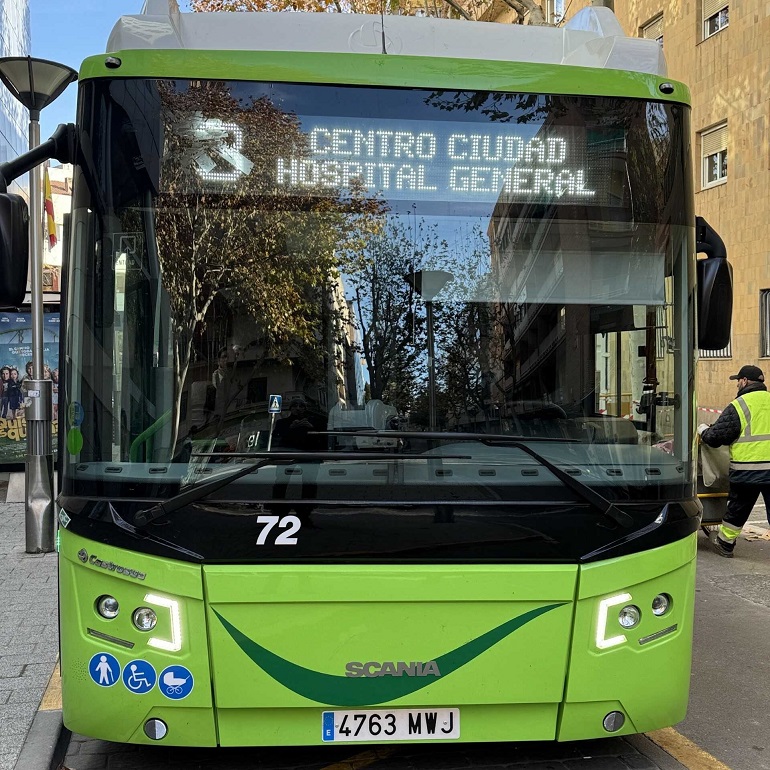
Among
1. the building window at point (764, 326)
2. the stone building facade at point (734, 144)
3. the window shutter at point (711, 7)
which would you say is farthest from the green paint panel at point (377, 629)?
the window shutter at point (711, 7)

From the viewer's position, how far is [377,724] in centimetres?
346

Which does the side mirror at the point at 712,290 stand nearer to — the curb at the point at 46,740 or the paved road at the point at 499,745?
the paved road at the point at 499,745

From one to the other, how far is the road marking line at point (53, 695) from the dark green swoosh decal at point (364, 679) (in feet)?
5.50

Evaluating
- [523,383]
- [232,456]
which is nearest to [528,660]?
[523,383]

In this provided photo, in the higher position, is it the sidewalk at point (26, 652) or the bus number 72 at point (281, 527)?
the bus number 72 at point (281, 527)

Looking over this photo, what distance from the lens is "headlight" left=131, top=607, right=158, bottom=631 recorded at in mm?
3396

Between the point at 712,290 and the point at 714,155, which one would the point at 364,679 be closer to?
the point at 712,290

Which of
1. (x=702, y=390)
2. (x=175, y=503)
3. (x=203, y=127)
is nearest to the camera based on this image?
(x=175, y=503)

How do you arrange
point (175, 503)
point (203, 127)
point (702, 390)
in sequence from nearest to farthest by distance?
point (175, 503) → point (203, 127) → point (702, 390)

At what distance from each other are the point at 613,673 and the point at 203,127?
105 inches

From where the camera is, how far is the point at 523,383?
11.9 ft

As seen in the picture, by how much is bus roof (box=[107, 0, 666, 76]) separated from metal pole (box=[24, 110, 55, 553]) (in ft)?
16.9

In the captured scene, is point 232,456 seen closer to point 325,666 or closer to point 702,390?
point 325,666

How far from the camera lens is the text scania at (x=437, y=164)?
11.7ft
